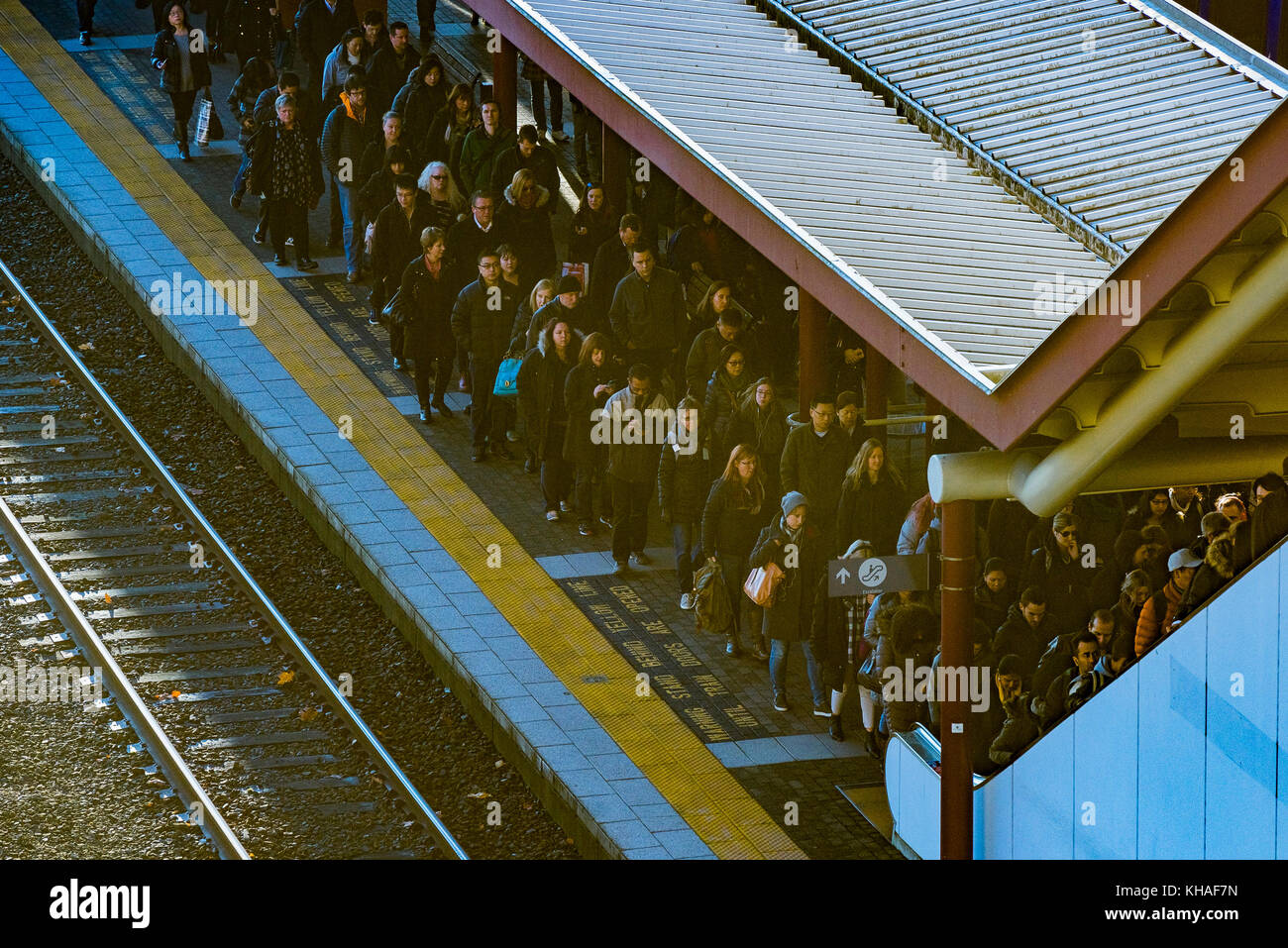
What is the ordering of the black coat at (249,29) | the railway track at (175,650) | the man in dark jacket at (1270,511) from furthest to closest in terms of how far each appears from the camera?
the black coat at (249,29) → the railway track at (175,650) → the man in dark jacket at (1270,511)

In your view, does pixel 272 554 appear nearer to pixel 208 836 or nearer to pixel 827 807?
pixel 208 836

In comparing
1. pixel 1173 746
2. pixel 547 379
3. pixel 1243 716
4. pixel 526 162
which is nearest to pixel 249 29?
pixel 526 162

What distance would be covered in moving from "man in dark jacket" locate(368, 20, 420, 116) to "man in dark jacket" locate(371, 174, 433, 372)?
219cm

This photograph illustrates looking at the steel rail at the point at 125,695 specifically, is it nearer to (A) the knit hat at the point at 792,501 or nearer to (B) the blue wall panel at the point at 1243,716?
(A) the knit hat at the point at 792,501

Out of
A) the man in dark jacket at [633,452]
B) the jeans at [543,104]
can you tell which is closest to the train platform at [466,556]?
the man in dark jacket at [633,452]

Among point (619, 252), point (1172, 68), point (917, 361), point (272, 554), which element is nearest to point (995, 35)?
point (1172, 68)

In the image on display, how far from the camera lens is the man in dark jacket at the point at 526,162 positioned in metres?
17.5

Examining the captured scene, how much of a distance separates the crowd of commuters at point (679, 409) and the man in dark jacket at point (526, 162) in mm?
23

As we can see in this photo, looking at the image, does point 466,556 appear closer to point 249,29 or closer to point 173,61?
point 173,61

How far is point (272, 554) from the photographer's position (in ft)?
50.9

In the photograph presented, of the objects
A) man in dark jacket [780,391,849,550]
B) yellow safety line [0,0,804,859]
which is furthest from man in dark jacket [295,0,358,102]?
man in dark jacket [780,391,849,550]

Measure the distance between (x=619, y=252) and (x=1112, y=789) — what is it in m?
7.24

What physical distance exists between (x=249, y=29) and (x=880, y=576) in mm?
13660

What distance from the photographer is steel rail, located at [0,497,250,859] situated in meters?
12.3
